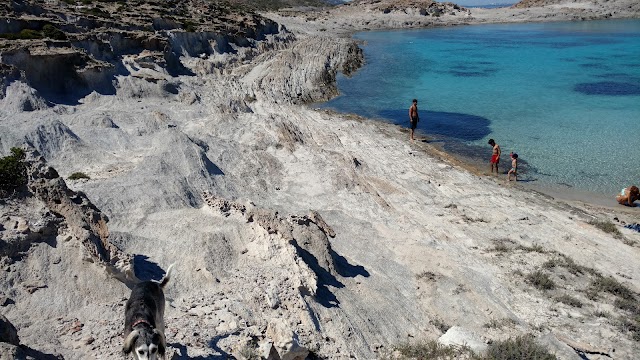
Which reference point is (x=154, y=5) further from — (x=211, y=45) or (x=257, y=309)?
(x=257, y=309)

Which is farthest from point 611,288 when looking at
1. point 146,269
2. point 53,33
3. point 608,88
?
point 608,88

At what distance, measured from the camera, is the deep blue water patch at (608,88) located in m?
34.1

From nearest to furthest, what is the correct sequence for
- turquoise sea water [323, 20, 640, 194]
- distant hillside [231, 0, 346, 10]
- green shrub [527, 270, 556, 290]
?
green shrub [527, 270, 556, 290] → turquoise sea water [323, 20, 640, 194] → distant hillside [231, 0, 346, 10]

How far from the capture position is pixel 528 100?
32688 millimetres

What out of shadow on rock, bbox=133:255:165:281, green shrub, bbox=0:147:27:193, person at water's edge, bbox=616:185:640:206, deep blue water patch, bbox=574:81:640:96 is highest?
green shrub, bbox=0:147:27:193

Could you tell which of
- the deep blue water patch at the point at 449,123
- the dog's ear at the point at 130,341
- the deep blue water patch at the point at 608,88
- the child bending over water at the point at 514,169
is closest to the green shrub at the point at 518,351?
the dog's ear at the point at 130,341

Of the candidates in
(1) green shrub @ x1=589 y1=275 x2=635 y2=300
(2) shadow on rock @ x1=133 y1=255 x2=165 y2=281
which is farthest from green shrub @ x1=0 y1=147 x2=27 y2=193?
(1) green shrub @ x1=589 y1=275 x2=635 y2=300

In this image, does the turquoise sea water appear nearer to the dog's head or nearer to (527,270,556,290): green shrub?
(527,270,556,290): green shrub

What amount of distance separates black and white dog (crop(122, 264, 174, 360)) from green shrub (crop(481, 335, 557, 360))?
536 centimetres

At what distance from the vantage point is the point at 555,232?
14.1m

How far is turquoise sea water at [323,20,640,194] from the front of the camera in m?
21.2

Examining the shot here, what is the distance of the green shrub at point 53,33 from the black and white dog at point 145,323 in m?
23.4

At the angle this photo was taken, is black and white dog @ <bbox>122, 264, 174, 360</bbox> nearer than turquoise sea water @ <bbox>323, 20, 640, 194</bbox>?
Yes

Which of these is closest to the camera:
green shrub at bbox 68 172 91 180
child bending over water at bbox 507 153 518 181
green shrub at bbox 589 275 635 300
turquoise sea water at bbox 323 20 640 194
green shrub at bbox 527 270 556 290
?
green shrub at bbox 589 275 635 300
